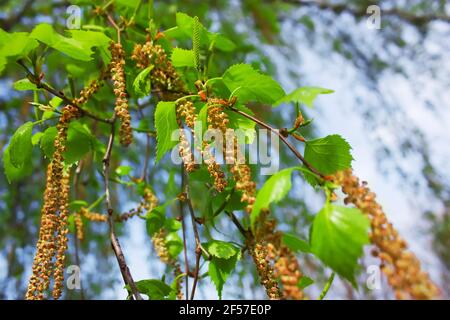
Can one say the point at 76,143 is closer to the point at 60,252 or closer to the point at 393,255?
the point at 60,252

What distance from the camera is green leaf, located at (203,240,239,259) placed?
881mm

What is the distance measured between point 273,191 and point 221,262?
1.19 ft

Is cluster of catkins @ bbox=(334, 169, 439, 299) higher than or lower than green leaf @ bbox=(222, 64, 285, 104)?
lower

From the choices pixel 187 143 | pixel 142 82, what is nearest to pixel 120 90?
pixel 142 82

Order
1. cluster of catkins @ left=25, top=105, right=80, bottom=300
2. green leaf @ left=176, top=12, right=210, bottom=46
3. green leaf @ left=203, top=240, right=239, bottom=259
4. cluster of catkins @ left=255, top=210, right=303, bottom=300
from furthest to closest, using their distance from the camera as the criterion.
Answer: green leaf @ left=176, top=12, right=210, bottom=46 < green leaf @ left=203, top=240, right=239, bottom=259 < cluster of catkins @ left=25, top=105, right=80, bottom=300 < cluster of catkins @ left=255, top=210, right=303, bottom=300

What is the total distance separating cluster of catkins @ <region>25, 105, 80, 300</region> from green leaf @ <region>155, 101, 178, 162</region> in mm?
182

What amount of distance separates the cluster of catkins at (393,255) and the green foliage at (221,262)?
36cm

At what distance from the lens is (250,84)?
34.4 inches

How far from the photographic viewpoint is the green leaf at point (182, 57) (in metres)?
0.90

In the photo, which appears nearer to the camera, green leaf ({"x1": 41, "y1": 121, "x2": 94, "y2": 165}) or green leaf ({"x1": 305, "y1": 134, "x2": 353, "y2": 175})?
green leaf ({"x1": 305, "y1": 134, "x2": 353, "y2": 175})

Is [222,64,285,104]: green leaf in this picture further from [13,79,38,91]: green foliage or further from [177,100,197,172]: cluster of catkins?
[13,79,38,91]: green foliage

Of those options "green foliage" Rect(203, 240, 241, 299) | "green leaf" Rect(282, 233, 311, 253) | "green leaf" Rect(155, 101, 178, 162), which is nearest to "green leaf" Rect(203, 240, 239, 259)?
"green foliage" Rect(203, 240, 241, 299)

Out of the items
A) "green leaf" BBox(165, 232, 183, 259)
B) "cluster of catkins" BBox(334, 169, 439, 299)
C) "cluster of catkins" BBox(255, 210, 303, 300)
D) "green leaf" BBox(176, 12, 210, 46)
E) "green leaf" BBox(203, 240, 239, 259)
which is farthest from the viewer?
"green leaf" BBox(165, 232, 183, 259)

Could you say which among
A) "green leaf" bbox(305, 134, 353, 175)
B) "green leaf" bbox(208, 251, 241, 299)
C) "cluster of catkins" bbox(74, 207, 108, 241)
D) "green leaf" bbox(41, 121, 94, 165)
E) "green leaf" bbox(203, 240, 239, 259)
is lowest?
"green leaf" bbox(208, 251, 241, 299)
